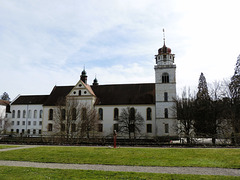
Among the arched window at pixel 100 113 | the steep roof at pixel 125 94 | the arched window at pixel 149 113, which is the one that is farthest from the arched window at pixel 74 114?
the arched window at pixel 149 113

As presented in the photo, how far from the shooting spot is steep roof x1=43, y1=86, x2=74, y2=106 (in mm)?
49812

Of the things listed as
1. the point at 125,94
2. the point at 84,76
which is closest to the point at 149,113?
the point at 125,94

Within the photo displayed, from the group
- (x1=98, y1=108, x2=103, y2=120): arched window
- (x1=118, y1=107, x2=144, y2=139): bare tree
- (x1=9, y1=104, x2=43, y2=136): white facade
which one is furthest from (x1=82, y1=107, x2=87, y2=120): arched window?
(x1=9, y1=104, x2=43, y2=136): white facade

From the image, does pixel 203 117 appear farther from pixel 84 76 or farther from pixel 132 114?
pixel 84 76

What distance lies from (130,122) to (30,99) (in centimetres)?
2940

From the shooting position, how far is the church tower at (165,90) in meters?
41.7

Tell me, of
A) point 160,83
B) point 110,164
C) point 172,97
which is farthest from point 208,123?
point 110,164

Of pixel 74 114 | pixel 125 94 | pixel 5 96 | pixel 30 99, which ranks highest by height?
pixel 5 96

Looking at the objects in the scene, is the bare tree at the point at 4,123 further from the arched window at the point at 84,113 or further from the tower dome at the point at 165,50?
the tower dome at the point at 165,50

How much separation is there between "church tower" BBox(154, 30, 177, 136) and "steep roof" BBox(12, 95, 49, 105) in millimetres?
30008

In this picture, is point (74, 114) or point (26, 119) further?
point (26, 119)

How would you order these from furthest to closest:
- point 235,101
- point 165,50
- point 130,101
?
1. point 130,101
2. point 165,50
3. point 235,101

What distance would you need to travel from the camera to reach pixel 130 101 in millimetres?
45406

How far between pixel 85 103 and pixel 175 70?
20.0 meters
